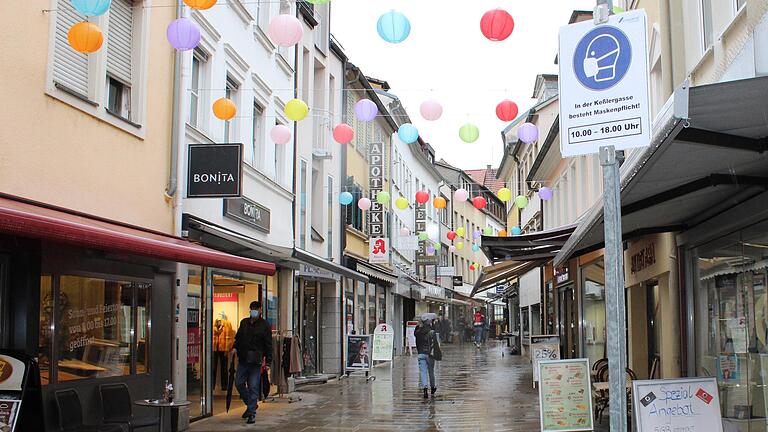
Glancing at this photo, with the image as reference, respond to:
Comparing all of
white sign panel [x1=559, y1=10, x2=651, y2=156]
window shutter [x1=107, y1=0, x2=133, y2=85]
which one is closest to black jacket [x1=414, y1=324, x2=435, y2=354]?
window shutter [x1=107, y1=0, x2=133, y2=85]

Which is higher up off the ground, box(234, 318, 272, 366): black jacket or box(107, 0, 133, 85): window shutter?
box(107, 0, 133, 85): window shutter

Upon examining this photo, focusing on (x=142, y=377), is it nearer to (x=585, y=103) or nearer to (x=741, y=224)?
(x=741, y=224)

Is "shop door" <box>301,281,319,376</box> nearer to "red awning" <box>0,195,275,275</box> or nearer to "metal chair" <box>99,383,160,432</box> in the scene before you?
"red awning" <box>0,195,275,275</box>

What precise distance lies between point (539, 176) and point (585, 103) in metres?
25.5

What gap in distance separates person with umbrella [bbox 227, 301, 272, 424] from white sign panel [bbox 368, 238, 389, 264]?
14974 millimetres

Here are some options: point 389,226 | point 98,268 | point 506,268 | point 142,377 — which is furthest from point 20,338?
point 389,226

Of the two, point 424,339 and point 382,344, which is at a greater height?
point 424,339

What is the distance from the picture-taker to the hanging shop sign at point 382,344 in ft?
77.6

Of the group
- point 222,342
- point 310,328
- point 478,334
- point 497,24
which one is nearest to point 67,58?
point 497,24

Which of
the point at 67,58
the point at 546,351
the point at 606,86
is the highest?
the point at 67,58

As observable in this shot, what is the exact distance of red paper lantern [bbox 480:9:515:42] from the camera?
9.26 meters

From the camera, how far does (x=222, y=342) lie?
1495 centimetres

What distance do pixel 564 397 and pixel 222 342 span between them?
23.5ft

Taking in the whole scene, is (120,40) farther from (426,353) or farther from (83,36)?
(426,353)
